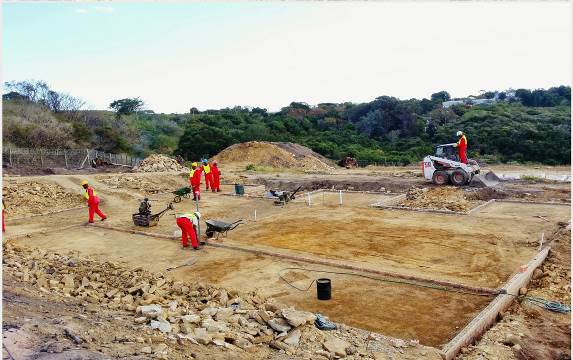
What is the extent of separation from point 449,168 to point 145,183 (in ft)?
44.3

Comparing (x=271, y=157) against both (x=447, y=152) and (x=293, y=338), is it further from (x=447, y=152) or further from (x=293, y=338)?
(x=293, y=338)

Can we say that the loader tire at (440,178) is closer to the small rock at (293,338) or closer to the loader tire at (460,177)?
→ the loader tire at (460,177)

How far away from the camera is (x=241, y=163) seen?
3238 centimetres

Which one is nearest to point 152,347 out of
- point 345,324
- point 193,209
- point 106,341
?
point 106,341

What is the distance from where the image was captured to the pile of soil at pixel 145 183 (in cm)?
2067

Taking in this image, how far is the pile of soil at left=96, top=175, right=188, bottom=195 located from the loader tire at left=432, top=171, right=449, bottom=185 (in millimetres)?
11909

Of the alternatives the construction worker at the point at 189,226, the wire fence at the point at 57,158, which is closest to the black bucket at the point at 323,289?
the construction worker at the point at 189,226

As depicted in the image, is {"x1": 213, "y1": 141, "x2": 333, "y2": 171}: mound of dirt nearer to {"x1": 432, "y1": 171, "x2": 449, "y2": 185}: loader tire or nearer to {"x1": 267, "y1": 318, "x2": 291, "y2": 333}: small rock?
{"x1": 432, "y1": 171, "x2": 449, "y2": 185}: loader tire

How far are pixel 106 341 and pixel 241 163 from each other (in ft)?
91.0

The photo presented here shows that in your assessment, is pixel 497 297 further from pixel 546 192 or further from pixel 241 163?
pixel 241 163

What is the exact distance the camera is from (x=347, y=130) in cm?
5109

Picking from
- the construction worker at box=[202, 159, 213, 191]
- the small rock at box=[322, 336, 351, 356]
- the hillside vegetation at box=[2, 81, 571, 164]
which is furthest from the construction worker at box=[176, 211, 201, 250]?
the hillside vegetation at box=[2, 81, 571, 164]

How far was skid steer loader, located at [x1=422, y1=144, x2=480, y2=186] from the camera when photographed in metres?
17.9

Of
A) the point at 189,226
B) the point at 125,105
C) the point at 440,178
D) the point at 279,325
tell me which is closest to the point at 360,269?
the point at 279,325
